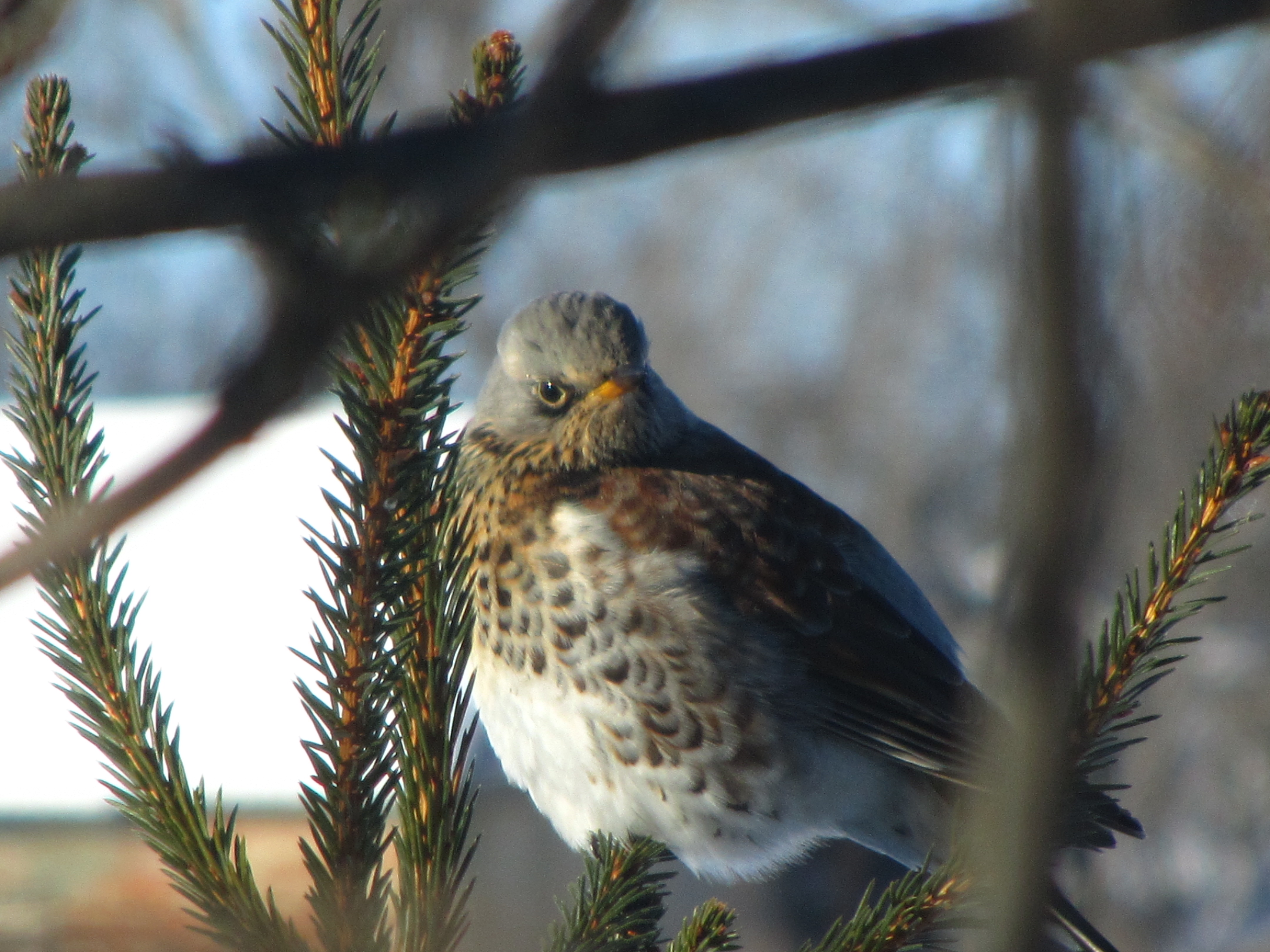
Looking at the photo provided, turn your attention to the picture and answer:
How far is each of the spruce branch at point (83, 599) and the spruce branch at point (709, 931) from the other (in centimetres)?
41

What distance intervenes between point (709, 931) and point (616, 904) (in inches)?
5.7

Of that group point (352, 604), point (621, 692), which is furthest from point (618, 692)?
point (352, 604)

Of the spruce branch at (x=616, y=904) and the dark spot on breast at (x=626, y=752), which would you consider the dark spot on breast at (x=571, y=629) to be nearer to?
the dark spot on breast at (x=626, y=752)

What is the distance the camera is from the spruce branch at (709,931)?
3.94 feet

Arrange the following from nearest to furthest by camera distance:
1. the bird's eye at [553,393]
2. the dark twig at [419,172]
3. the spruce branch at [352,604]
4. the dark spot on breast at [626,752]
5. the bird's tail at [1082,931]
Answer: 1. the dark twig at [419,172]
2. the spruce branch at [352,604]
3. the bird's tail at [1082,931]
4. the dark spot on breast at [626,752]
5. the bird's eye at [553,393]

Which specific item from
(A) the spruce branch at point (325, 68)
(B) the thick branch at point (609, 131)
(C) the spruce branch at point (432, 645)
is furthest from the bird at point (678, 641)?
(B) the thick branch at point (609, 131)

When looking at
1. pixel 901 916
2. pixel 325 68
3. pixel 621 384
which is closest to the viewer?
pixel 325 68

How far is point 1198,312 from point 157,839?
3757 millimetres

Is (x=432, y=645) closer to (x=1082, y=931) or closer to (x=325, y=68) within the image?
(x=325, y=68)

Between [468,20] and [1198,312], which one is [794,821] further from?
[468,20]

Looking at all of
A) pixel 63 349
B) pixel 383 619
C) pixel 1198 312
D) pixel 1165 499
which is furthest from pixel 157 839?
pixel 1165 499

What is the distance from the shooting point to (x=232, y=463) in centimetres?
49

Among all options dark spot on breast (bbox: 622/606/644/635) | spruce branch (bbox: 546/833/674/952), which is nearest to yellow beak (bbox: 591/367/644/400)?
dark spot on breast (bbox: 622/606/644/635)

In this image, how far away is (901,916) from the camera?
129cm
